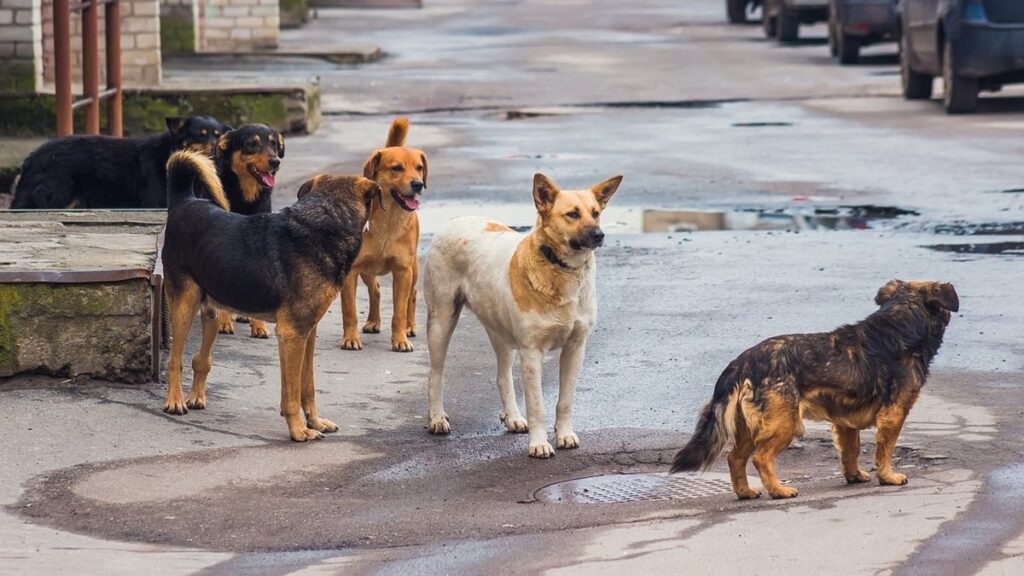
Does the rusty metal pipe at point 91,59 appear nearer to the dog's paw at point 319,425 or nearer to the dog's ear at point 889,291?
the dog's paw at point 319,425

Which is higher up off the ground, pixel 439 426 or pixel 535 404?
pixel 535 404

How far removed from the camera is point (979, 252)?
1222cm

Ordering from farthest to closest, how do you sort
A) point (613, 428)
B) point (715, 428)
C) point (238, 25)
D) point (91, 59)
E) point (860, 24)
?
point (238, 25), point (860, 24), point (91, 59), point (613, 428), point (715, 428)

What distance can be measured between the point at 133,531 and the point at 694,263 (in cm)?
639

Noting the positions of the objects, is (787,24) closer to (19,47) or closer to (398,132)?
(19,47)

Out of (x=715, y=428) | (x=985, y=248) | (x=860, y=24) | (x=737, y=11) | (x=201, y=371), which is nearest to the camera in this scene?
(x=715, y=428)

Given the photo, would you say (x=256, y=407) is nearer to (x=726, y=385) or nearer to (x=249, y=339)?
(x=249, y=339)

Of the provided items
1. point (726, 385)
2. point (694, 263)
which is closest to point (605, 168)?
point (694, 263)

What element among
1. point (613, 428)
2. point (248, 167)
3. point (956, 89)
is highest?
point (248, 167)

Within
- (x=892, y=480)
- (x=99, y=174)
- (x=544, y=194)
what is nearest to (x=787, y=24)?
(x=99, y=174)

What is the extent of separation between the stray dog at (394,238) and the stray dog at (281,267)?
158 cm

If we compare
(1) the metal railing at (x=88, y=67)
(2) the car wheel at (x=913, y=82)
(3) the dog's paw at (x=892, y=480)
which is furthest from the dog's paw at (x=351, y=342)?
(2) the car wheel at (x=913, y=82)

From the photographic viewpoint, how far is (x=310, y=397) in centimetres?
812

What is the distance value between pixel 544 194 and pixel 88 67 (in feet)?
29.0
